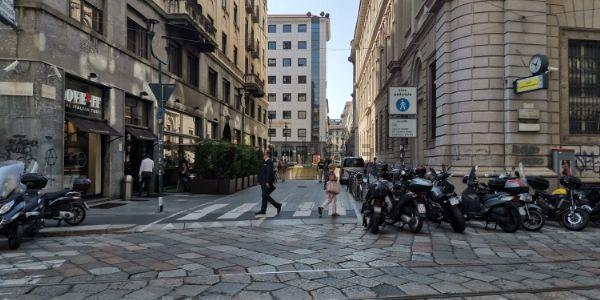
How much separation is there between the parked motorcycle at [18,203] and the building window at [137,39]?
390 inches

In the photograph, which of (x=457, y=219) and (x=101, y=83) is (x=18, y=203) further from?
(x=457, y=219)

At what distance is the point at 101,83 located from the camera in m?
14.6

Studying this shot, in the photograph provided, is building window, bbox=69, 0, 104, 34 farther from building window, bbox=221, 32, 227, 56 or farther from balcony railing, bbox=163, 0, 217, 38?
building window, bbox=221, 32, 227, 56

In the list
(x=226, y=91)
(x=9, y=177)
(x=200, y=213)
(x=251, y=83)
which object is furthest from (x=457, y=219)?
(x=251, y=83)

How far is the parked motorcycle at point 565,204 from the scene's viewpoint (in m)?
9.31

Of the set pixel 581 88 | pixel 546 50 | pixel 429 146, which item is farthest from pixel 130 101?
pixel 581 88

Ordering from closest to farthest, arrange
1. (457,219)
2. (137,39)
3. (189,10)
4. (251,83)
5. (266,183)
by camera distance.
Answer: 1. (457,219)
2. (266,183)
3. (137,39)
4. (189,10)
5. (251,83)

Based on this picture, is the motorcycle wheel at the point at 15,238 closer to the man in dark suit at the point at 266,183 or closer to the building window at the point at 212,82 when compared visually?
the man in dark suit at the point at 266,183

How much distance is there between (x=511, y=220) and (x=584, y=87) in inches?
309

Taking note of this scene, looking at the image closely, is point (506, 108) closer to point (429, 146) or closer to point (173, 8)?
point (429, 146)

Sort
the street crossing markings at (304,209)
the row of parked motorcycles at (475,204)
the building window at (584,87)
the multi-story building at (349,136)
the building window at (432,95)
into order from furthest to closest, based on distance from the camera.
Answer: the multi-story building at (349,136), the building window at (432,95), the building window at (584,87), the street crossing markings at (304,209), the row of parked motorcycles at (475,204)

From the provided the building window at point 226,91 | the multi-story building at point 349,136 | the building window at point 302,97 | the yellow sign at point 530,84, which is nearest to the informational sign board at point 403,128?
the yellow sign at point 530,84

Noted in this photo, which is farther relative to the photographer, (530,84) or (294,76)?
(294,76)

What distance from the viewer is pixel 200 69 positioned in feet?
82.7
